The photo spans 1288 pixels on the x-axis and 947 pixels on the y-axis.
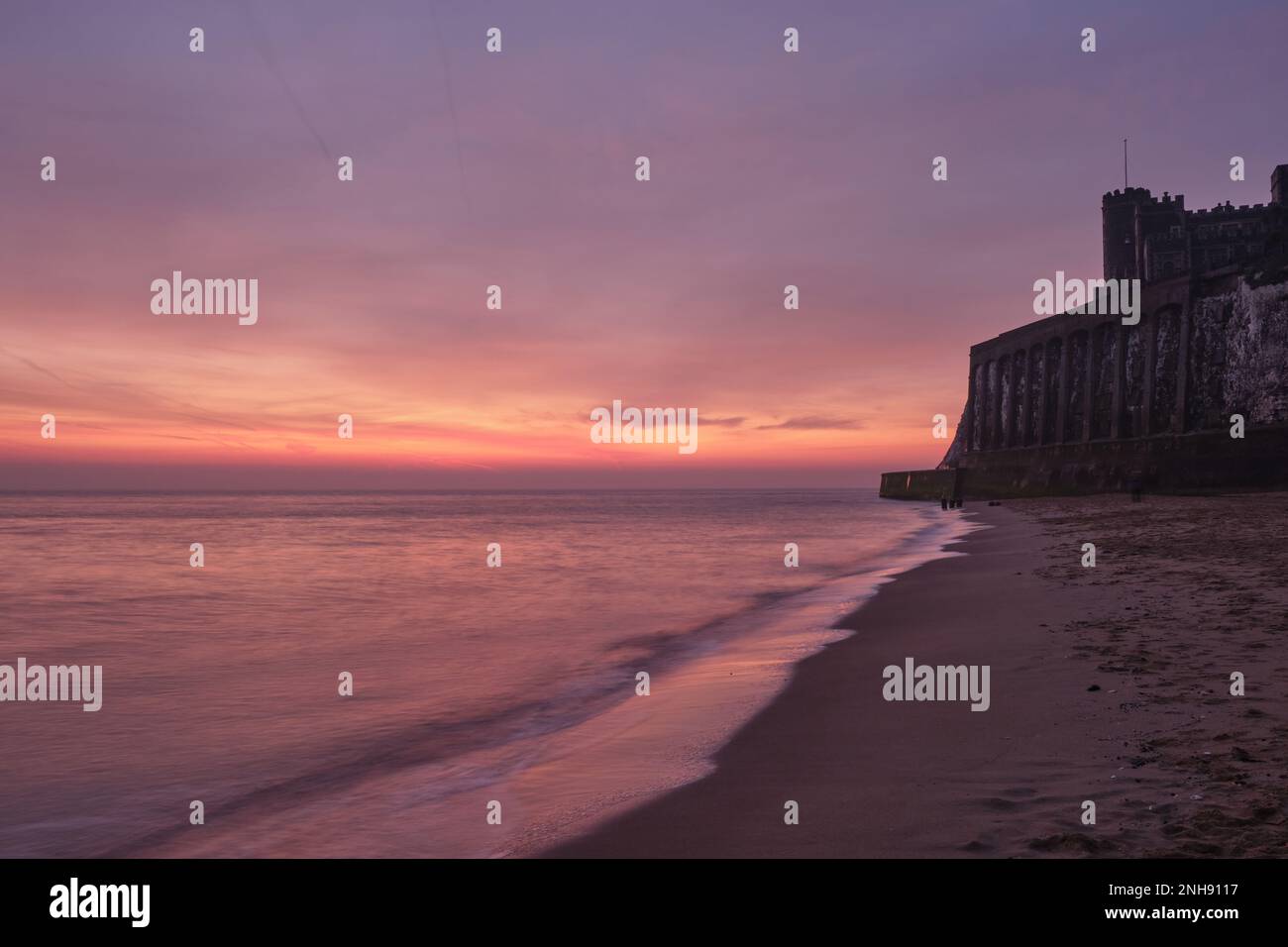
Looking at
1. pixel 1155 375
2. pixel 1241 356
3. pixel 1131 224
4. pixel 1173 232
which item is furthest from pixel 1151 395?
pixel 1131 224

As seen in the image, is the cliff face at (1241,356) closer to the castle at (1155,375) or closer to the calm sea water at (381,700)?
the castle at (1155,375)

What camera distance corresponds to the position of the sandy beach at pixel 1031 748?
13.5ft

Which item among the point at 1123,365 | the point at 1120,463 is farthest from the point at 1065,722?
the point at 1123,365

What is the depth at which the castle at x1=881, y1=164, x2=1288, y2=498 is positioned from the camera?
127ft

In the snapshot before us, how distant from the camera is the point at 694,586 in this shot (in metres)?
22.0

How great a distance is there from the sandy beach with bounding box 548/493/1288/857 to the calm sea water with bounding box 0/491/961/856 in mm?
708

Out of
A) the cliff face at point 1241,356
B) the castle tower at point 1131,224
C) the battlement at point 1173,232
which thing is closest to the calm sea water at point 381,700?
the cliff face at point 1241,356

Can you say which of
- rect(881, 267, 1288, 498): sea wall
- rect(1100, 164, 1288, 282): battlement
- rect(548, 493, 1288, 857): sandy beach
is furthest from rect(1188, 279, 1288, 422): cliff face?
rect(548, 493, 1288, 857): sandy beach

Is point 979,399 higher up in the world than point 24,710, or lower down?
higher up

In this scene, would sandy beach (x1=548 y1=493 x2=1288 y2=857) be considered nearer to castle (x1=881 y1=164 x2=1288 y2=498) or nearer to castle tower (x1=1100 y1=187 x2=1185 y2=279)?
castle (x1=881 y1=164 x2=1288 y2=498)

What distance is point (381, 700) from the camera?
10.1 m

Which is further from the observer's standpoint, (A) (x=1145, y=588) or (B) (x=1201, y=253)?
(B) (x=1201, y=253)
